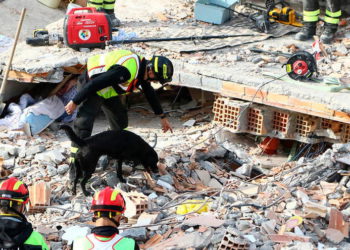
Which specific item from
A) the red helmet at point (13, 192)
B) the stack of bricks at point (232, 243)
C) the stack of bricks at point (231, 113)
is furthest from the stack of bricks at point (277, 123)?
the red helmet at point (13, 192)

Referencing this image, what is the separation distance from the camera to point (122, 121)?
8.33m

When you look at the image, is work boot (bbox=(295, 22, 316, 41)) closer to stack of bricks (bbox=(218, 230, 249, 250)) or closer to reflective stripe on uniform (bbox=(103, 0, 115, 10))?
reflective stripe on uniform (bbox=(103, 0, 115, 10))

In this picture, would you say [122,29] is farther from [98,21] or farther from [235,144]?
[235,144]

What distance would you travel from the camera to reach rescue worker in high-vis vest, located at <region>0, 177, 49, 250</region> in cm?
461

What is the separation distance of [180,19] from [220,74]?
8.08 feet

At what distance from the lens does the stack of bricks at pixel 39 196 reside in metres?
7.58

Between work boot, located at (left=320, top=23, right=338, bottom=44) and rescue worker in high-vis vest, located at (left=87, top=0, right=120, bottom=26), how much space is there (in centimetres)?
311

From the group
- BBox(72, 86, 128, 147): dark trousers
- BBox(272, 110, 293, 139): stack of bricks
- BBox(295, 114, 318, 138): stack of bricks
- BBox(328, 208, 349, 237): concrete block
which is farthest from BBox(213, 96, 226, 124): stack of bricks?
BBox(328, 208, 349, 237): concrete block

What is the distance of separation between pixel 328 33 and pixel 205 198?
3832 mm

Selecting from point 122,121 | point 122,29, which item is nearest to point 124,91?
point 122,121

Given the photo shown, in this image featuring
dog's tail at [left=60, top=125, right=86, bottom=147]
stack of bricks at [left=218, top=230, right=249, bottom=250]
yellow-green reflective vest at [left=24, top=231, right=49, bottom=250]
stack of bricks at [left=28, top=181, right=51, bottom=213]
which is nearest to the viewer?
yellow-green reflective vest at [left=24, top=231, right=49, bottom=250]

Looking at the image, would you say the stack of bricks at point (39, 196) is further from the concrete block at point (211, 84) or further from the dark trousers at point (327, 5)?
the dark trousers at point (327, 5)

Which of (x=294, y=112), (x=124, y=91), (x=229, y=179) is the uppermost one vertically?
(x=124, y=91)

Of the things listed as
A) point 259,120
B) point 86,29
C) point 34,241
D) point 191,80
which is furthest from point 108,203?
point 86,29
